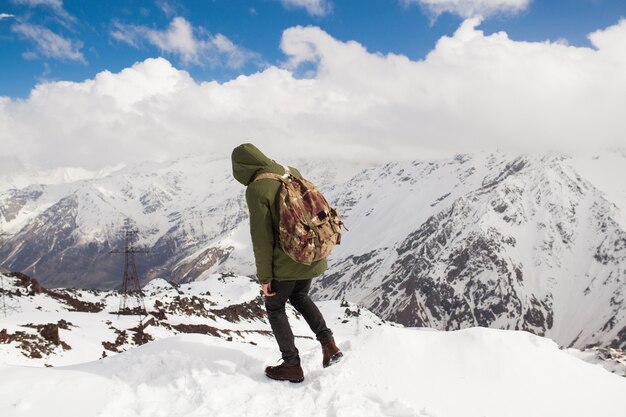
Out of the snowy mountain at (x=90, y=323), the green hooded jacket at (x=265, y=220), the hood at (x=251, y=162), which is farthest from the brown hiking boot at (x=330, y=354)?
the hood at (x=251, y=162)

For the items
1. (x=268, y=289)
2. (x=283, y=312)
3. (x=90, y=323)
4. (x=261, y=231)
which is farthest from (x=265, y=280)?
(x=90, y=323)

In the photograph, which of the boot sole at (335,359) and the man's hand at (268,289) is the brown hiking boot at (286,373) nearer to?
the boot sole at (335,359)

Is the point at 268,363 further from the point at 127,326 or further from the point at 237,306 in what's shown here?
the point at 237,306

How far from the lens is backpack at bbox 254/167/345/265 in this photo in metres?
6.68

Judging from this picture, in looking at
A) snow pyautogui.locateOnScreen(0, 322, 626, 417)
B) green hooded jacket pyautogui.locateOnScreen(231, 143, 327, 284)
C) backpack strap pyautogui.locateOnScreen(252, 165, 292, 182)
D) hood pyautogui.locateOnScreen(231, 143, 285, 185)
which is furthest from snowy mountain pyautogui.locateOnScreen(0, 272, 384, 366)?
backpack strap pyautogui.locateOnScreen(252, 165, 292, 182)

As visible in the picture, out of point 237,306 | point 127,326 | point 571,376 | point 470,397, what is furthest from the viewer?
point 237,306

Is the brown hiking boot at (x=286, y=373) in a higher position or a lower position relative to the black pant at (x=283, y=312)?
lower

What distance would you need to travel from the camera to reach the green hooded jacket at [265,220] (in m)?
6.78

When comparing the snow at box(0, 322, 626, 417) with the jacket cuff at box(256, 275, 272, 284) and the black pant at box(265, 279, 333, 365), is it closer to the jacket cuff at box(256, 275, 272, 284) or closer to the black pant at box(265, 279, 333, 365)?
the black pant at box(265, 279, 333, 365)

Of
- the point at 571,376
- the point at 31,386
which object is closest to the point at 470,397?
the point at 571,376

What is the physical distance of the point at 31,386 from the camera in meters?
6.91

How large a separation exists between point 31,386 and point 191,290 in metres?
88.0

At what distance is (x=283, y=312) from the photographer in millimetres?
7773

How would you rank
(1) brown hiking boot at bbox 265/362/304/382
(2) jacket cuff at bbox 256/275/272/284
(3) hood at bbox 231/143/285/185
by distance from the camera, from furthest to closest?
(1) brown hiking boot at bbox 265/362/304/382 → (3) hood at bbox 231/143/285/185 → (2) jacket cuff at bbox 256/275/272/284
